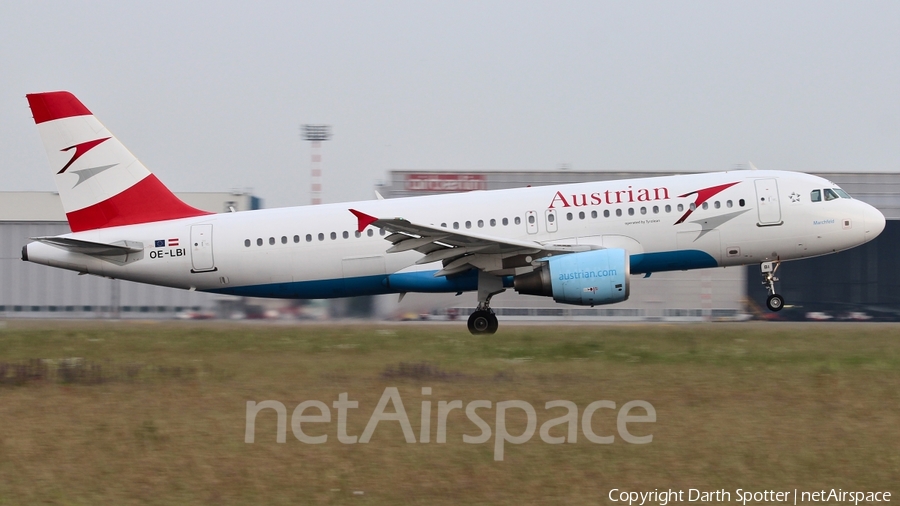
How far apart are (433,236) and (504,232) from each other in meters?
2.23

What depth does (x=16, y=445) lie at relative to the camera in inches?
382

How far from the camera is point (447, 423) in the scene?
33.9 feet

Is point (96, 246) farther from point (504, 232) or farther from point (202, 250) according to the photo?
point (504, 232)

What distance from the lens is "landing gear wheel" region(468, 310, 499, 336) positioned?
20078 mm

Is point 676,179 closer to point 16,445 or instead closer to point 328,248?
point 328,248

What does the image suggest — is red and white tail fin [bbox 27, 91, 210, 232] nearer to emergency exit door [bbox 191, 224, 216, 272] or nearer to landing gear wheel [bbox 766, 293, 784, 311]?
emergency exit door [bbox 191, 224, 216, 272]

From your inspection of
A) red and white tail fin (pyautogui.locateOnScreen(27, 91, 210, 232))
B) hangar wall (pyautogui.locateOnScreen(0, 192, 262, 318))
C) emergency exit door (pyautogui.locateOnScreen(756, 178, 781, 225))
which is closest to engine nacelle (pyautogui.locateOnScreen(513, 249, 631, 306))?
emergency exit door (pyautogui.locateOnScreen(756, 178, 781, 225))

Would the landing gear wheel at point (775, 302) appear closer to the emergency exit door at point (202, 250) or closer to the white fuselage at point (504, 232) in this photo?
the white fuselage at point (504, 232)

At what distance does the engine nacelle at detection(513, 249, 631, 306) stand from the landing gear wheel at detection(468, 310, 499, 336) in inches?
77.0

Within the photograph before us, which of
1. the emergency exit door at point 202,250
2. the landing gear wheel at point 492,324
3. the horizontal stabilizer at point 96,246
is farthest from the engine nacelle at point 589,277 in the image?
the horizontal stabilizer at point 96,246

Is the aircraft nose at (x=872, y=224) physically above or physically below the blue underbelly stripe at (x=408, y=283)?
above

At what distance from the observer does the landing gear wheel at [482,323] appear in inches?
790

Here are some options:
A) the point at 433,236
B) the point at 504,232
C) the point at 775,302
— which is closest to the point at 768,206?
the point at 775,302

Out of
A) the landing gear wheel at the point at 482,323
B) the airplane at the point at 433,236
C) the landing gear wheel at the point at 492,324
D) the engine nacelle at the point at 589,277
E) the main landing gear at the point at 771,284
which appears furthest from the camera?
the landing gear wheel at the point at 492,324
